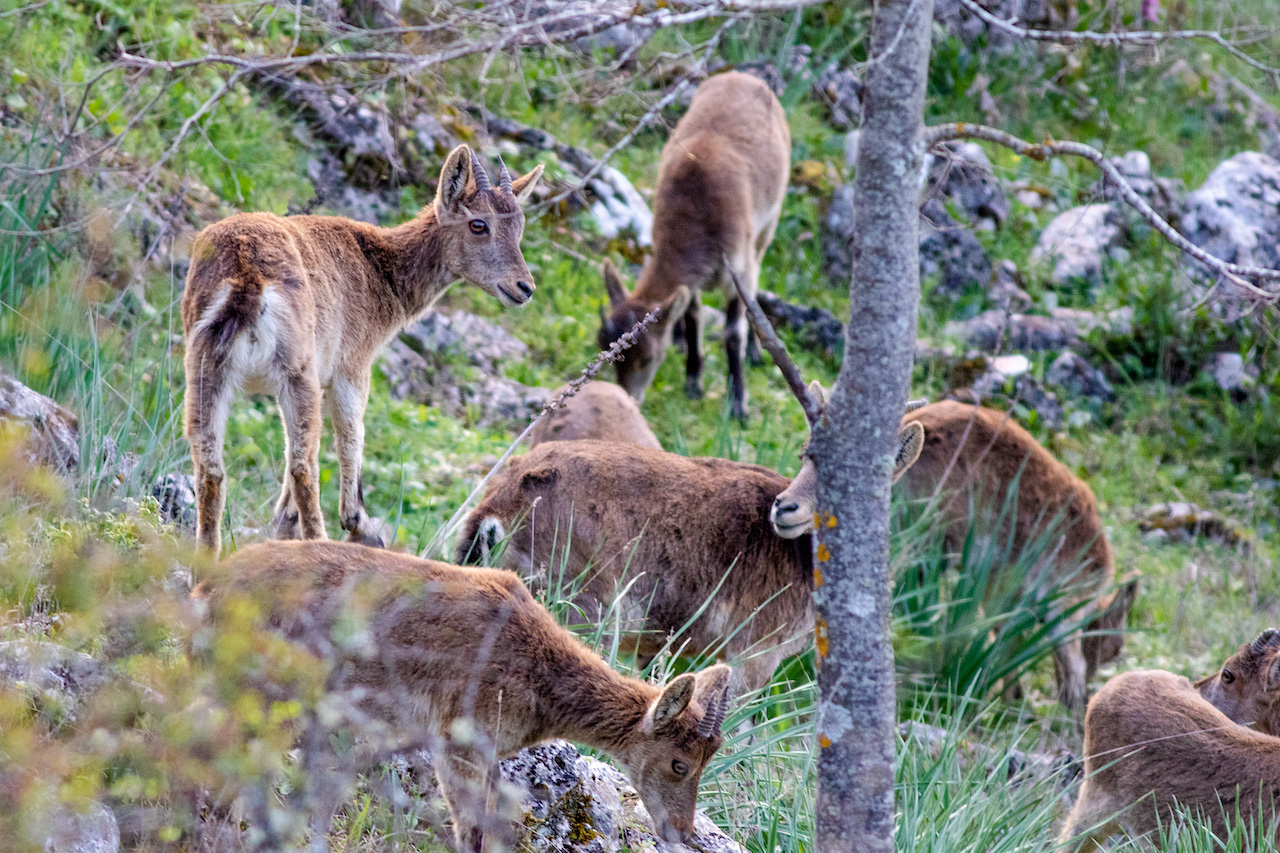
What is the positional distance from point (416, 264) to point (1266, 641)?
14.2 ft

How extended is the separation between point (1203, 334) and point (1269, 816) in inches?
389

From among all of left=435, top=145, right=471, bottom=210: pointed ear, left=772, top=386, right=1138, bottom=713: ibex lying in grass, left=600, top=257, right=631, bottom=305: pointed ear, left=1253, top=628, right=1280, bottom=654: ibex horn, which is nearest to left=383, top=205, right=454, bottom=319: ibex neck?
left=435, top=145, right=471, bottom=210: pointed ear

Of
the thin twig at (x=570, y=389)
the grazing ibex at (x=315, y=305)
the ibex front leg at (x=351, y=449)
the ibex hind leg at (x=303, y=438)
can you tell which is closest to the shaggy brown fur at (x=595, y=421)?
the thin twig at (x=570, y=389)

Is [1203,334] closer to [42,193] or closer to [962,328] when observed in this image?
[962,328]

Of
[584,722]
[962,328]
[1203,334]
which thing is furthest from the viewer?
[1203,334]

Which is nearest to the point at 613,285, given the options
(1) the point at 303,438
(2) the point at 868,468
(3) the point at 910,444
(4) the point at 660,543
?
(4) the point at 660,543

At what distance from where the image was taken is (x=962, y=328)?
12531mm

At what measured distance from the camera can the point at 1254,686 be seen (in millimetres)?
5805

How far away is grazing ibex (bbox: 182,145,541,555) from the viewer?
14.5 ft

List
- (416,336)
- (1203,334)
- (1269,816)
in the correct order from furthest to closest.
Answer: (1203,334)
(416,336)
(1269,816)

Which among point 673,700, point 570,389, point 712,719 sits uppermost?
point 570,389

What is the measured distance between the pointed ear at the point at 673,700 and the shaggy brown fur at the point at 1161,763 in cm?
187

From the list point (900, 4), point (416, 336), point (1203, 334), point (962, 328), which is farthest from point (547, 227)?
point (900, 4)

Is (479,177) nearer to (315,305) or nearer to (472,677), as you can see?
(315,305)
